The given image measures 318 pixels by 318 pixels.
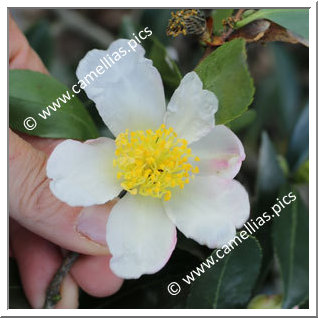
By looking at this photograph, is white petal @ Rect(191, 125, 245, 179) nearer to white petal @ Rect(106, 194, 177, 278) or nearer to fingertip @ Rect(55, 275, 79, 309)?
white petal @ Rect(106, 194, 177, 278)

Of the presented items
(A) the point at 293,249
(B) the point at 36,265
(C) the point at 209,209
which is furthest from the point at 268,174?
(B) the point at 36,265

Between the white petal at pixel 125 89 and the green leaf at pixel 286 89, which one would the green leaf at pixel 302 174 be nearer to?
the green leaf at pixel 286 89

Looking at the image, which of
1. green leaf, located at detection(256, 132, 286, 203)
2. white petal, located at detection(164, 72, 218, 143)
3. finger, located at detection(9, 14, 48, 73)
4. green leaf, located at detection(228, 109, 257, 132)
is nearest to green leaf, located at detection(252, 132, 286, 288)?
green leaf, located at detection(256, 132, 286, 203)

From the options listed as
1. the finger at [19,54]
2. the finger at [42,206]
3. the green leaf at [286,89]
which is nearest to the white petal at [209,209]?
the finger at [42,206]

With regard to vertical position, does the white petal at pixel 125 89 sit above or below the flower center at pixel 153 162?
above

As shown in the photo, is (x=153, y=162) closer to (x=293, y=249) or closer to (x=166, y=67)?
(x=166, y=67)
